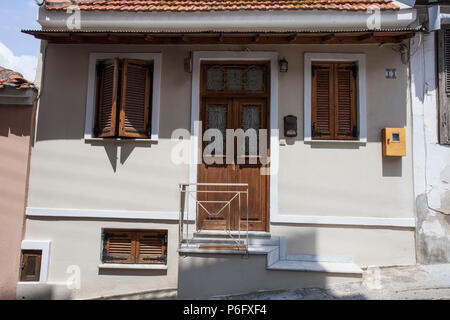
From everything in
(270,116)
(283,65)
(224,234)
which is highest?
(283,65)

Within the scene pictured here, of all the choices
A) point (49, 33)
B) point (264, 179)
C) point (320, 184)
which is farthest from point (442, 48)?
point (49, 33)

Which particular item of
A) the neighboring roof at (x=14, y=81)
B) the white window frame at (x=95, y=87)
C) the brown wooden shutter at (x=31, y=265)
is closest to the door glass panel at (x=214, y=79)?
the white window frame at (x=95, y=87)

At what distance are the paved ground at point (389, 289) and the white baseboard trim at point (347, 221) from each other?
2.44ft

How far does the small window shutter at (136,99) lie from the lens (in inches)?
222

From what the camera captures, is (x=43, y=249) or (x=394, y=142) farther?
(x=43, y=249)

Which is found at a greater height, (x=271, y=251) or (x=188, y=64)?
(x=188, y=64)

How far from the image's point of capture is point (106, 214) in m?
5.61

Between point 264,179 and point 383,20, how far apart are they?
3453mm

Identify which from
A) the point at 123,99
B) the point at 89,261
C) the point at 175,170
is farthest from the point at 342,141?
the point at 89,261

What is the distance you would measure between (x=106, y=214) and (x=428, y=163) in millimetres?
5758

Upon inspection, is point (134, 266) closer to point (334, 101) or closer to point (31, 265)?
point (31, 265)

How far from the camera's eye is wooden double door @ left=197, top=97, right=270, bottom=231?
5703mm

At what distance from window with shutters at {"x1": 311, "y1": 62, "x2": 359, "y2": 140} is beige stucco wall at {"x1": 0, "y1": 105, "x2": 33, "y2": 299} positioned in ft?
17.4

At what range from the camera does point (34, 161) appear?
19.1 feet
